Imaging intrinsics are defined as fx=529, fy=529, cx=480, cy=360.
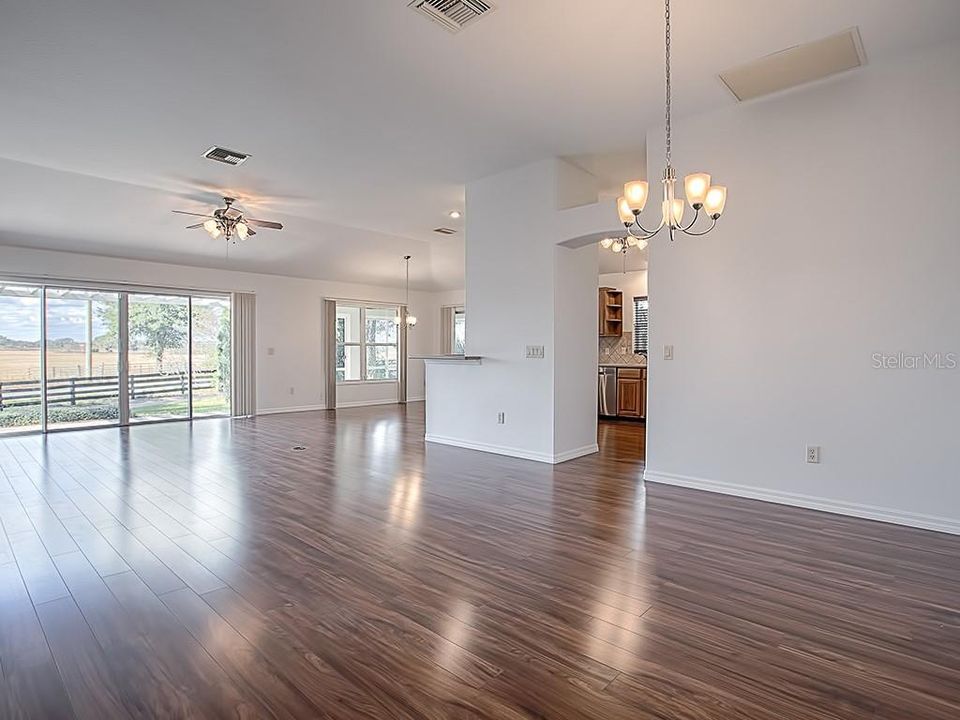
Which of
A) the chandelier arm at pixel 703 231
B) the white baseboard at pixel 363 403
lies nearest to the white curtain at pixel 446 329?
the white baseboard at pixel 363 403

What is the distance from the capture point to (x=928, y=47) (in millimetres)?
3459

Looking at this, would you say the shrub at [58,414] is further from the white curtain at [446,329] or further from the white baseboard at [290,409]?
the white curtain at [446,329]

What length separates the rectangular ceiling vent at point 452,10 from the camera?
297cm

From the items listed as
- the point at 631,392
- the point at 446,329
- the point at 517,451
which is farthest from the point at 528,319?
the point at 446,329

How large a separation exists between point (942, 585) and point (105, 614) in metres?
4.01

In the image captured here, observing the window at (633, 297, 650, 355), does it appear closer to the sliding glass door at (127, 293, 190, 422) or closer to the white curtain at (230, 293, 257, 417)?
the white curtain at (230, 293, 257, 417)

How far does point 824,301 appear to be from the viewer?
391 cm

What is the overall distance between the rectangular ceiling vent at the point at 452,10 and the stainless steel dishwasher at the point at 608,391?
6.97m

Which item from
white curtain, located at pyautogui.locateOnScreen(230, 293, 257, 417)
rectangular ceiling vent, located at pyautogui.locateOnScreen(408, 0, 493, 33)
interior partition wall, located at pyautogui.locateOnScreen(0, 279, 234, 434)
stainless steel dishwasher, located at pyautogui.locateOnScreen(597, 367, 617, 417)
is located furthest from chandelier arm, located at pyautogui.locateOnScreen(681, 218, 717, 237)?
interior partition wall, located at pyautogui.locateOnScreen(0, 279, 234, 434)

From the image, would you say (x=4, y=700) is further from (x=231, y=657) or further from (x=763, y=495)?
(x=763, y=495)

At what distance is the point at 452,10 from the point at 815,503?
13.6ft

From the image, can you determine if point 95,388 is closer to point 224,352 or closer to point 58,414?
point 58,414

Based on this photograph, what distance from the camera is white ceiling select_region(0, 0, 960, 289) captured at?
10.2 ft

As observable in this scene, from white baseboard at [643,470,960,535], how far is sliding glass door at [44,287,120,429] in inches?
320
